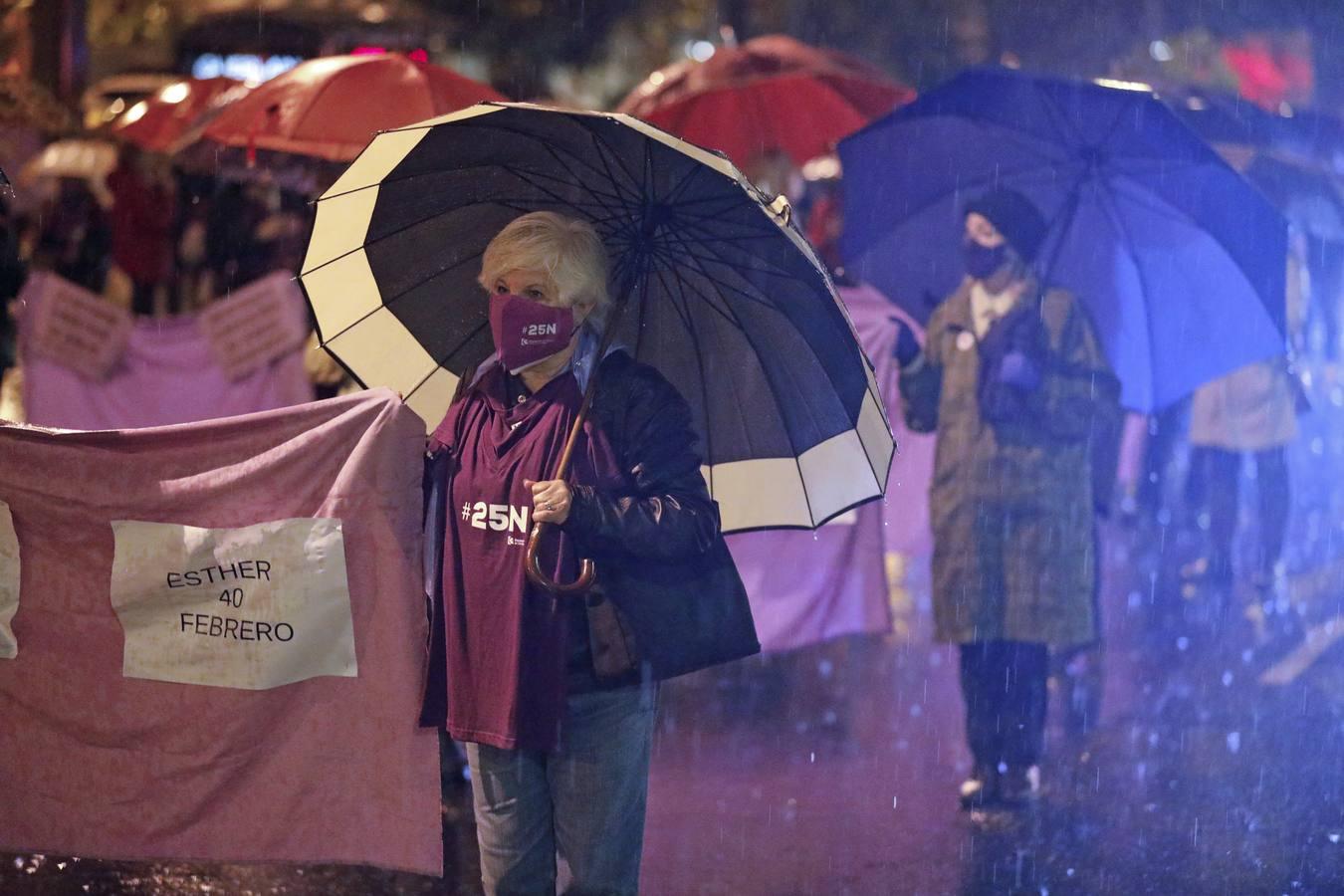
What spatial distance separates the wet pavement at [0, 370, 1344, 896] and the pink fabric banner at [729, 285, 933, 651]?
0.35m

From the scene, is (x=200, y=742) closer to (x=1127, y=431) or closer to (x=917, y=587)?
(x=917, y=587)

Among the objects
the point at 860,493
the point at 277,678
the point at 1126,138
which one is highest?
the point at 1126,138

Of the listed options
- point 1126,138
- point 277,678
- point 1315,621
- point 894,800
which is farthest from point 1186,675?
point 277,678

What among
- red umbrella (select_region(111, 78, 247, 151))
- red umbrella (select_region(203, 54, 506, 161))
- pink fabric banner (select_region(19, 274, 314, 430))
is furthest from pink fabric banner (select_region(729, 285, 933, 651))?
red umbrella (select_region(111, 78, 247, 151))

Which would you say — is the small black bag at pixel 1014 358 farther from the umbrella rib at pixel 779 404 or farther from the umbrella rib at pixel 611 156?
the umbrella rib at pixel 611 156

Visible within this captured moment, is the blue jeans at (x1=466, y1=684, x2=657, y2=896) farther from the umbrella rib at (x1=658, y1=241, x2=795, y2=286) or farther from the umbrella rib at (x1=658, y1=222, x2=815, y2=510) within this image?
the umbrella rib at (x1=658, y1=241, x2=795, y2=286)

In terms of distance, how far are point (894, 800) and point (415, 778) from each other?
9.14 ft

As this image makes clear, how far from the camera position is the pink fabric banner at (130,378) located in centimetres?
986

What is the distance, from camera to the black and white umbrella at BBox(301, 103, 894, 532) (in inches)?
169

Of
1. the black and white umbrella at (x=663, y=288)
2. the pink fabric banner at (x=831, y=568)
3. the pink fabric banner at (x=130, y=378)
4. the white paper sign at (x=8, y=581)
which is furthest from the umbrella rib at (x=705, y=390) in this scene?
the pink fabric banner at (x=130, y=378)

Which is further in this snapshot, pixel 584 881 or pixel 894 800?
pixel 894 800

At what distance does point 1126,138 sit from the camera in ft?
20.7

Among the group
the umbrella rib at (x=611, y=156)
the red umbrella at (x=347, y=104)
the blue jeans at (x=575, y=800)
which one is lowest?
the blue jeans at (x=575, y=800)

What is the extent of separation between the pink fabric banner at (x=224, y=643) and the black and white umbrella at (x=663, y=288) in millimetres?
363
